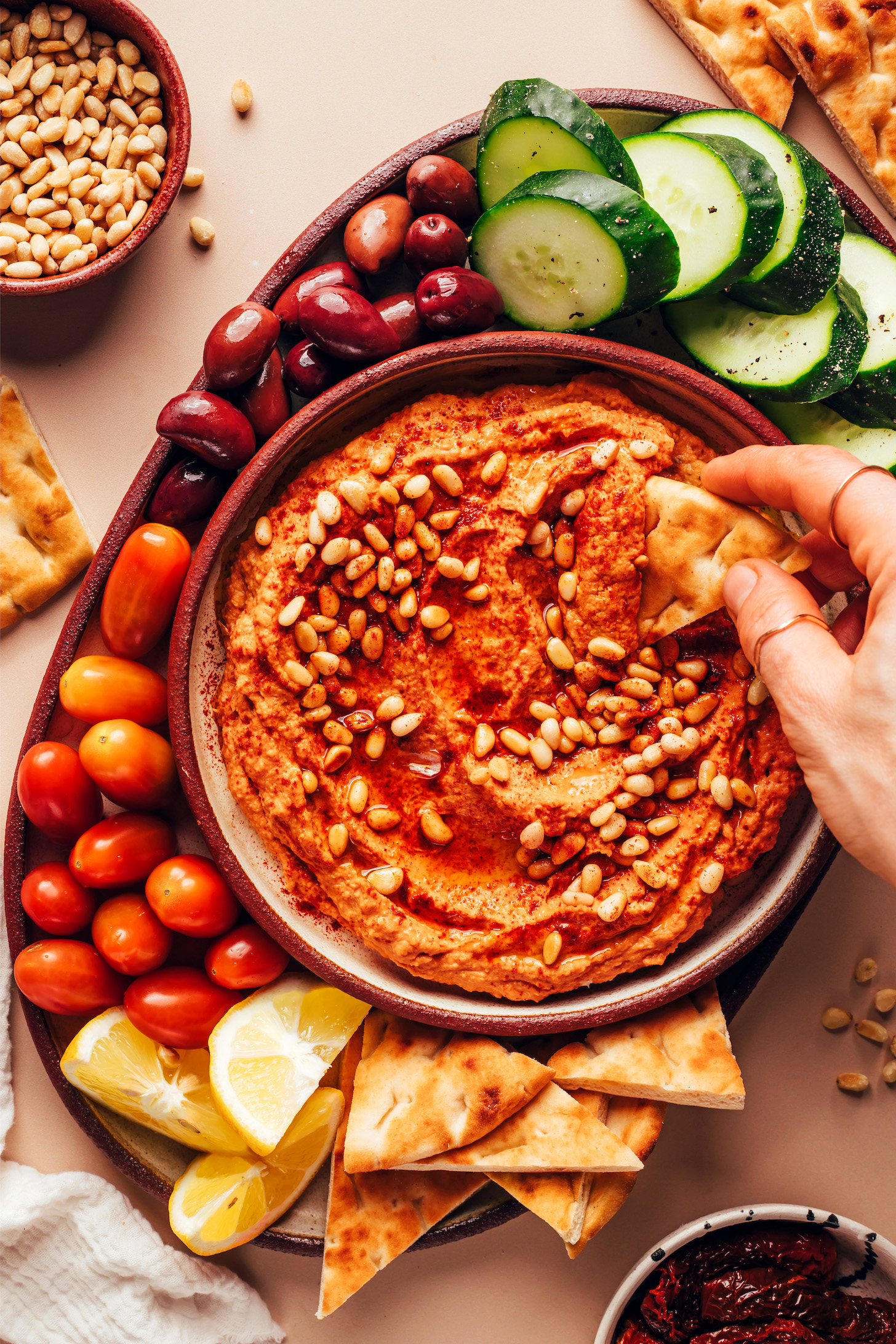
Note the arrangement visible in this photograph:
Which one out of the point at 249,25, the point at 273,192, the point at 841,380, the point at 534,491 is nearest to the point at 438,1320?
the point at 534,491

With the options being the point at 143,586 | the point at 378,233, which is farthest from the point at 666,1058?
the point at 378,233

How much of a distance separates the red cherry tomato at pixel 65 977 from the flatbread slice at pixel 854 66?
342 cm

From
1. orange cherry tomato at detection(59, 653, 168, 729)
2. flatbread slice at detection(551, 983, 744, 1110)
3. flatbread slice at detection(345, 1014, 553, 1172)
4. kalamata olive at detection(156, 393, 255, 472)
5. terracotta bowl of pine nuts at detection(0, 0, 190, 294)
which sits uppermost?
terracotta bowl of pine nuts at detection(0, 0, 190, 294)

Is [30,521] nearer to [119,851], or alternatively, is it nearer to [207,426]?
[207,426]

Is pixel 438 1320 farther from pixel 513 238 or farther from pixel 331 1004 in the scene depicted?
pixel 513 238

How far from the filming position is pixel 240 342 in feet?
8.17

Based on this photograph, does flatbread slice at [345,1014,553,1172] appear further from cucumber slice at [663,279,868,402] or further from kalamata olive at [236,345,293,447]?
cucumber slice at [663,279,868,402]

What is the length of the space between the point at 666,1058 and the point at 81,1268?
194cm

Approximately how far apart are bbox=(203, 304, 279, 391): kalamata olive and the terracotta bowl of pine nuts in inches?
17.3

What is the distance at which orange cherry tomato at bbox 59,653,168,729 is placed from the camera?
2629mm

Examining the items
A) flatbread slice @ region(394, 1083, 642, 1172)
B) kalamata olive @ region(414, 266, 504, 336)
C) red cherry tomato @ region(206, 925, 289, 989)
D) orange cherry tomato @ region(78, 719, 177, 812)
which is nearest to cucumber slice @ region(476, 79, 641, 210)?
kalamata olive @ region(414, 266, 504, 336)

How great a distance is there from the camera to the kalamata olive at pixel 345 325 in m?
2.45

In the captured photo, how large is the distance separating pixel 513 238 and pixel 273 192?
96 centimetres

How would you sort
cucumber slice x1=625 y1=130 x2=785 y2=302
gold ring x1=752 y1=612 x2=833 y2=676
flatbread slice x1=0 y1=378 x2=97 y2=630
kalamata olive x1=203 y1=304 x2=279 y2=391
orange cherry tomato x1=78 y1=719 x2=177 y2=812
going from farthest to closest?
flatbread slice x1=0 y1=378 x2=97 y2=630 < orange cherry tomato x1=78 y1=719 x2=177 y2=812 < kalamata olive x1=203 y1=304 x2=279 y2=391 < cucumber slice x1=625 y1=130 x2=785 y2=302 < gold ring x1=752 y1=612 x2=833 y2=676
